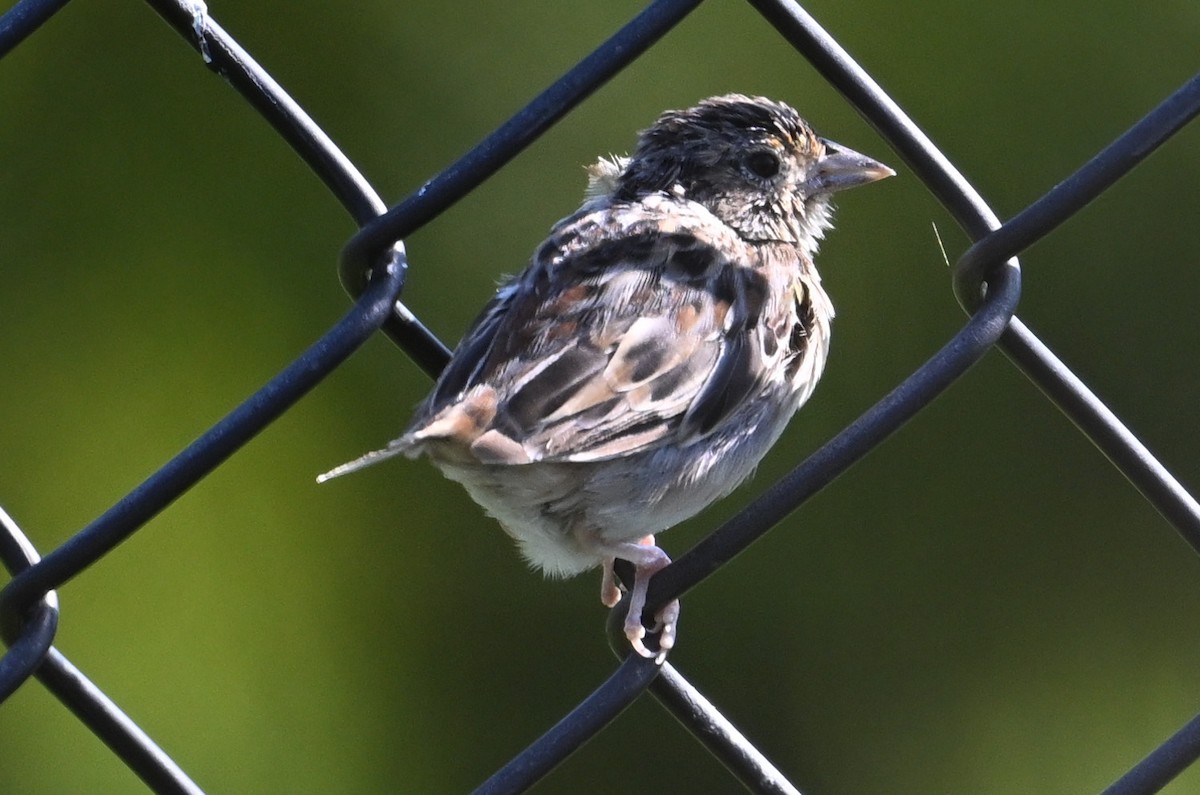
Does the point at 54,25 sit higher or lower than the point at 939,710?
higher

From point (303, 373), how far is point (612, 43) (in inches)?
16.9

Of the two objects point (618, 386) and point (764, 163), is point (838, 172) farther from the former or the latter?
point (618, 386)

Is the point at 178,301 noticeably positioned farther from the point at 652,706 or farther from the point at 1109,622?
the point at 1109,622

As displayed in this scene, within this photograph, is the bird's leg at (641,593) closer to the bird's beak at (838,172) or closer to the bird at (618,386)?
the bird at (618,386)

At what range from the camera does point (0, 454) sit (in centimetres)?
A: 299

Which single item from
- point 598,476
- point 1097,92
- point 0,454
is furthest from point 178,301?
point 1097,92

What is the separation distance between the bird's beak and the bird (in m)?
0.29

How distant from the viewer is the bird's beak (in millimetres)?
2707

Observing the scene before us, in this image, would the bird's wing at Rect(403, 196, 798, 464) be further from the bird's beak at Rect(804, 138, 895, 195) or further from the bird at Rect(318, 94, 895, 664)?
the bird's beak at Rect(804, 138, 895, 195)

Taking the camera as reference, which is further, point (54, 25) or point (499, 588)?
point (499, 588)

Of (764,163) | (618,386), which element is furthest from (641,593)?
(764,163)

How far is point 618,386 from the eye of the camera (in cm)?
212

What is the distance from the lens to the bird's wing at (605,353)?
2.06m

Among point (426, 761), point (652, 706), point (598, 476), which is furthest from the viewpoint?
point (652, 706)
